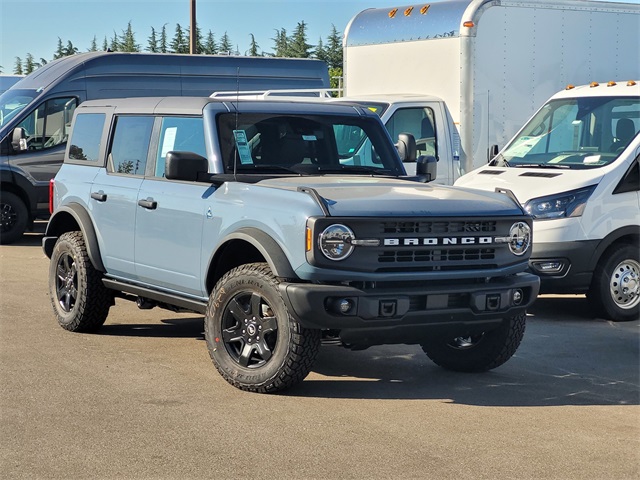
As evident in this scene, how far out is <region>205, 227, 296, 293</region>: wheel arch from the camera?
659 cm

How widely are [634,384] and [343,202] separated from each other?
8.13ft

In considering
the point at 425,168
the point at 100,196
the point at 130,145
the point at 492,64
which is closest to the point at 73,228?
the point at 100,196

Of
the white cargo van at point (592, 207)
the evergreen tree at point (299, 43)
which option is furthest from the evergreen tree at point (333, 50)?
the white cargo van at point (592, 207)

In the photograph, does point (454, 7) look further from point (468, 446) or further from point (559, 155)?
point (468, 446)

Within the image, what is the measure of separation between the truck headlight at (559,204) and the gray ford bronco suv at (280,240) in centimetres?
163

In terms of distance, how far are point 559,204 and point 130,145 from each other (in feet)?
12.6

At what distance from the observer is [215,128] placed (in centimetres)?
775

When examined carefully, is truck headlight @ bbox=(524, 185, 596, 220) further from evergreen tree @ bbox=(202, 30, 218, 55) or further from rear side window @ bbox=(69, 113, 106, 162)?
evergreen tree @ bbox=(202, 30, 218, 55)

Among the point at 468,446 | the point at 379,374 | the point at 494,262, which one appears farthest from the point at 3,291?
the point at 468,446

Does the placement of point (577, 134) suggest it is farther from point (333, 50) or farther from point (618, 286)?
point (333, 50)

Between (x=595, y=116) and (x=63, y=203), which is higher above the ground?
(x=595, y=116)

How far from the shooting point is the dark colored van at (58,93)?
16609 mm

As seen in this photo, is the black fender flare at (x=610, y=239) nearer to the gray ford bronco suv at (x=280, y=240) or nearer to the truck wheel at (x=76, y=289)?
the gray ford bronco suv at (x=280, y=240)

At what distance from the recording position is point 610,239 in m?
9.75
